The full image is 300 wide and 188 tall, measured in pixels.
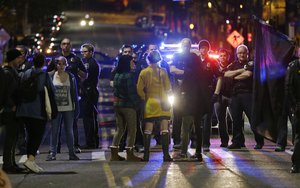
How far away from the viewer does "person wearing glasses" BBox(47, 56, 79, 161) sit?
1249cm

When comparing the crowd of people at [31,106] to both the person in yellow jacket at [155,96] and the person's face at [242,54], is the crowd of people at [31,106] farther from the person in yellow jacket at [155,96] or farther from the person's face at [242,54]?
the person's face at [242,54]

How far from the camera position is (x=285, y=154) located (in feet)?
43.1

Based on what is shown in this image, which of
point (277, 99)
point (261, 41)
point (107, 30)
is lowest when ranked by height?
point (277, 99)

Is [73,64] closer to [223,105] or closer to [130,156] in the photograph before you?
[130,156]

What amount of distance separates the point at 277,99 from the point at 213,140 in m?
4.70

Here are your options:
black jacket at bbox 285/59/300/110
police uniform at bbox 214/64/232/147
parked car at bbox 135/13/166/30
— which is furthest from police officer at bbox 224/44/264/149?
parked car at bbox 135/13/166/30

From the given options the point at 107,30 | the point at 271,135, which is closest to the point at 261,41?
the point at 271,135

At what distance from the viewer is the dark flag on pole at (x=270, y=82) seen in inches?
449

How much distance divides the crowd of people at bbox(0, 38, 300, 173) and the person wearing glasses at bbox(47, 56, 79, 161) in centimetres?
2

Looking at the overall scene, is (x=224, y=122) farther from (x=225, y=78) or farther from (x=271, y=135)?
(x=271, y=135)

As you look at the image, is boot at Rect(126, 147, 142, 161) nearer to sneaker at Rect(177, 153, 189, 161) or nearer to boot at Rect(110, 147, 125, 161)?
boot at Rect(110, 147, 125, 161)

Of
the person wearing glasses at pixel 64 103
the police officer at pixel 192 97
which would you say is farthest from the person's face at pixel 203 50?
the person wearing glasses at pixel 64 103

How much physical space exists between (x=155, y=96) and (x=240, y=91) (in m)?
2.62

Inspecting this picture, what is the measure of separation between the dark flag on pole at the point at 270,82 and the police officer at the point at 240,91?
2.10 meters
